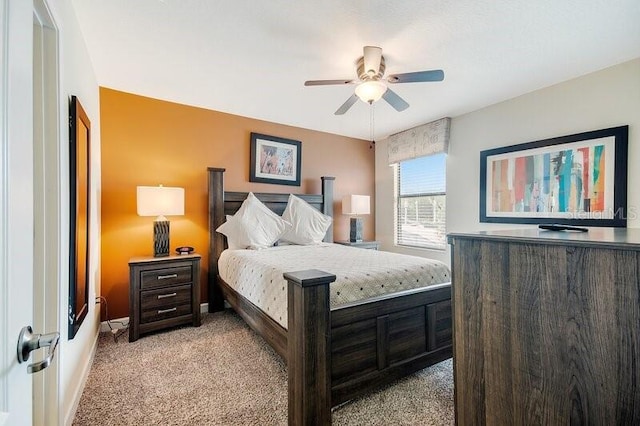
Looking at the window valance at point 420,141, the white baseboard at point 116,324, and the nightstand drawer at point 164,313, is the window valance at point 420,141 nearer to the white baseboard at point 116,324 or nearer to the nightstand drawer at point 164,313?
the nightstand drawer at point 164,313

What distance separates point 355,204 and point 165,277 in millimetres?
2721

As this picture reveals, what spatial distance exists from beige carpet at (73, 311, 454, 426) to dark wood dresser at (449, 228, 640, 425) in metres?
0.87

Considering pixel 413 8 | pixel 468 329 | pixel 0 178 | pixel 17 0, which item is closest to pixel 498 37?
pixel 413 8

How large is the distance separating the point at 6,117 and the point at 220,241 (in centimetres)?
302

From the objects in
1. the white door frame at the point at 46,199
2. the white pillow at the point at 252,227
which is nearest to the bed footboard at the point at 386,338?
the white door frame at the point at 46,199

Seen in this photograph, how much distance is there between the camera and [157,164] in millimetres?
3229

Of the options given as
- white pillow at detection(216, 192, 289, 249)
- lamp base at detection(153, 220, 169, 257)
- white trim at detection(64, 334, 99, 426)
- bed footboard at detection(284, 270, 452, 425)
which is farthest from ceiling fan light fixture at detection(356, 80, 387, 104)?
white trim at detection(64, 334, 99, 426)

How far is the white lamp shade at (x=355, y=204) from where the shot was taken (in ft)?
14.2

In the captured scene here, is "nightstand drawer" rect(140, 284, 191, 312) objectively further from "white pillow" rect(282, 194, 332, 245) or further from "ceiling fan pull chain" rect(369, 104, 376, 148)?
"ceiling fan pull chain" rect(369, 104, 376, 148)

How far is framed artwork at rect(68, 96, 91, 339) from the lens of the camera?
63.2 inches

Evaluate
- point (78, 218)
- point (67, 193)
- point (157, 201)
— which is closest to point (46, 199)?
point (67, 193)

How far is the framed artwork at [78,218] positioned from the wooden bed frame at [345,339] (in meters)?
1.15

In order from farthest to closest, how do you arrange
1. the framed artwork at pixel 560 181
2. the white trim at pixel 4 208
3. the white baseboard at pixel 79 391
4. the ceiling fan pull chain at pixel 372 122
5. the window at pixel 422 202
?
the window at pixel 422 202, the ceiling fan pull chain at pixel 372 122, the framed artwork at pixel 560 181, the white baseboard at pixel 79 391, the white trim at pixel 4 208

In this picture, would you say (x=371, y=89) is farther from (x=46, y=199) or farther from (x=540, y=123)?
(x=46, y=199)
